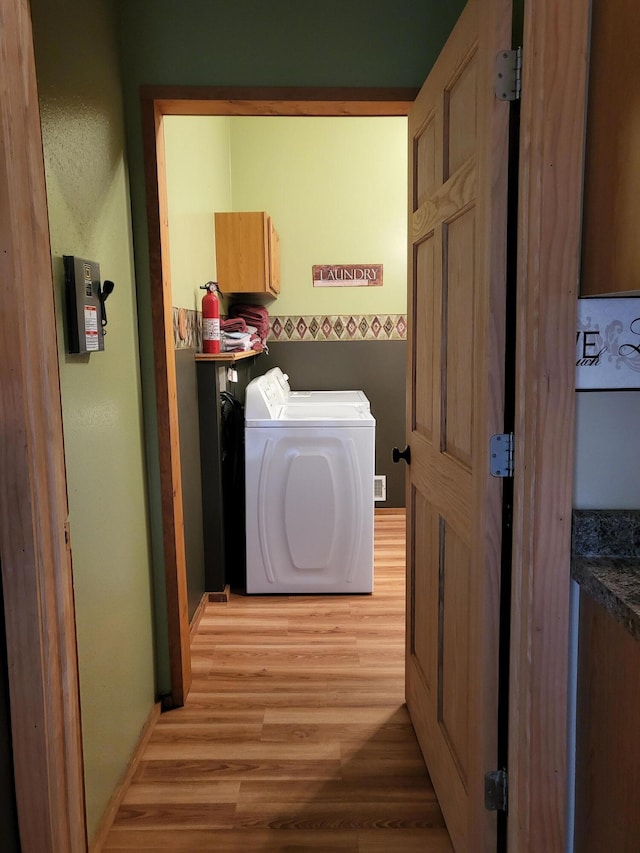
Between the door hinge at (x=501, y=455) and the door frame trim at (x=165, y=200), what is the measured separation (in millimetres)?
1254

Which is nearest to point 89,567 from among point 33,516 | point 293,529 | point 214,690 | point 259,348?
point 33,516

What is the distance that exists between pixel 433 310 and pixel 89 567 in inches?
46.0

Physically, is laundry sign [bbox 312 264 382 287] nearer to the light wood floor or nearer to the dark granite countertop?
the light wood floor

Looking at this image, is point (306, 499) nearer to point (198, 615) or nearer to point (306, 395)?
point (198, 615)

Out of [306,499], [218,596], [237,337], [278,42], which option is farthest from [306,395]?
[278,42]

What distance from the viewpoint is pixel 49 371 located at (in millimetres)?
1192

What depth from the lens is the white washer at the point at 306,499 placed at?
3.08 metres

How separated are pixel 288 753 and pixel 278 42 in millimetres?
2298

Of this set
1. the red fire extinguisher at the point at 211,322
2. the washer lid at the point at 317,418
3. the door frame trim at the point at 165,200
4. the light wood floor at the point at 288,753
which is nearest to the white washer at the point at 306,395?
the washer lid at the point at 317,418

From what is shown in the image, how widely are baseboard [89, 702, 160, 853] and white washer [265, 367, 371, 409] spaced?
196 centimetres

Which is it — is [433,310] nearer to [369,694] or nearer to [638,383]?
Result: [638,383]

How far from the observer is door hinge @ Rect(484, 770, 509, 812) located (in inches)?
52.3

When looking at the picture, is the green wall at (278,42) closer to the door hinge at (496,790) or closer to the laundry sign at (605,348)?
the laundry sign at (605,348)

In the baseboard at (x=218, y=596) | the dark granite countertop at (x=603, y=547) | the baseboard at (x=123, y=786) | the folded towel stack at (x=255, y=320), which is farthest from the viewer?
the folded towel stack at (x=255, y=320)
